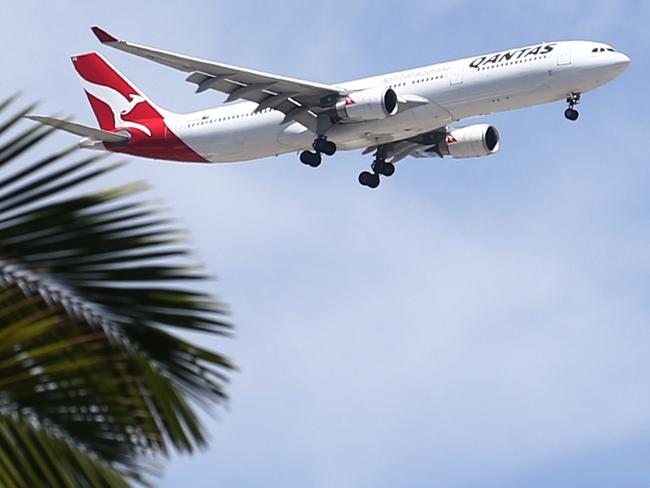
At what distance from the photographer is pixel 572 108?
158 ft

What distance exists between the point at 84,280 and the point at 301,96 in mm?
49096

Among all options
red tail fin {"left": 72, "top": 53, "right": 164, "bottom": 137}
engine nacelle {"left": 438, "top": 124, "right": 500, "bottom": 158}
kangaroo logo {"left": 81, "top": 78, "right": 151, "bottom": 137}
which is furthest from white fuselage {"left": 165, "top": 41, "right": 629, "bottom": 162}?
kangaroo logo {"left": 81, "top": 78, "right": 151, "bottom": 137}

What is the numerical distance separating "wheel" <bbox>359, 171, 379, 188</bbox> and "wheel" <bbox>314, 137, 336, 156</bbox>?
15.4ft

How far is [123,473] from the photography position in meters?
3.83

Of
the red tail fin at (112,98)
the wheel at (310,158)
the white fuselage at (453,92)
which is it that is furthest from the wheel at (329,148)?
the red tail fin at (112,98)

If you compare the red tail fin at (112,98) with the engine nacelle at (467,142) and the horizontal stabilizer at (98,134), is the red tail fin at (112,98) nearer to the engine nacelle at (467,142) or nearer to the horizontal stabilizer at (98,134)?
the horizontal stabilizer at (98,134)

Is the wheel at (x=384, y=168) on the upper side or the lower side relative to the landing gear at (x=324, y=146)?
upper

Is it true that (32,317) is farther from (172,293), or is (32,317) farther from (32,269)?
(172,293)

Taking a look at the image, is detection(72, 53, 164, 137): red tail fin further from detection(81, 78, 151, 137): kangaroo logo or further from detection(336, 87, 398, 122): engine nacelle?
detection(336, 87, 398, 122): engine nacelle

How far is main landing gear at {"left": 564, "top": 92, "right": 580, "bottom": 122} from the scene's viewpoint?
157 feet

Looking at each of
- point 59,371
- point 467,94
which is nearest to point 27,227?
point 59,371

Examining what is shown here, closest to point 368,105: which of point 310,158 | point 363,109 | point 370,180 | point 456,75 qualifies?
point 363,109

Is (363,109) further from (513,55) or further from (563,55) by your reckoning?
(563,55)

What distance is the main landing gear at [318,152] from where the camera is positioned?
51.2 m
